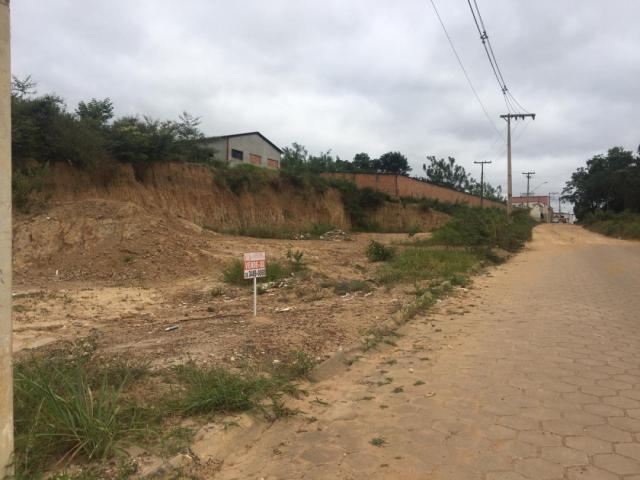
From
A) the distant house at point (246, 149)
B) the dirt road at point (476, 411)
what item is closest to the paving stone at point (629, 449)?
the dirt road at point (476, 411)

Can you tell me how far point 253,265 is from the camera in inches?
293

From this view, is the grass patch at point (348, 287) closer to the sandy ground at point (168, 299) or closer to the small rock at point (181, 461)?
the sandy ground at point (168, 299)

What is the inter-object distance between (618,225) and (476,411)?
44917 millimetres

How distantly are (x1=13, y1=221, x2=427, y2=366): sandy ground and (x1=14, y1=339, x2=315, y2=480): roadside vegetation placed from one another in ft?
2.18

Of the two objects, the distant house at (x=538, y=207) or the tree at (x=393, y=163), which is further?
the distant house at (x=538, y=207)

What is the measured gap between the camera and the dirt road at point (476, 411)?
3.28 metres

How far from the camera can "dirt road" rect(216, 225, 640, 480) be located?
3.28 meters

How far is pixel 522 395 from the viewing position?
4492 millimetres

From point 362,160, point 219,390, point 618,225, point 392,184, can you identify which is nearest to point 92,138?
point 219,390

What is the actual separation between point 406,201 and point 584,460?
4134cm

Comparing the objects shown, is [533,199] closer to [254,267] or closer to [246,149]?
[246,149]

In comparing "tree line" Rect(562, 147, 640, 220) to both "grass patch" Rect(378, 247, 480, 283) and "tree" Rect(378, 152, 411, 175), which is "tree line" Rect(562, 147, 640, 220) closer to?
"tree" Rect(378, 152, 411, 175)

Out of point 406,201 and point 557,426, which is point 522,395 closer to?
point 557,426

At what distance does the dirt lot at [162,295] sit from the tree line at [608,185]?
38921mm
